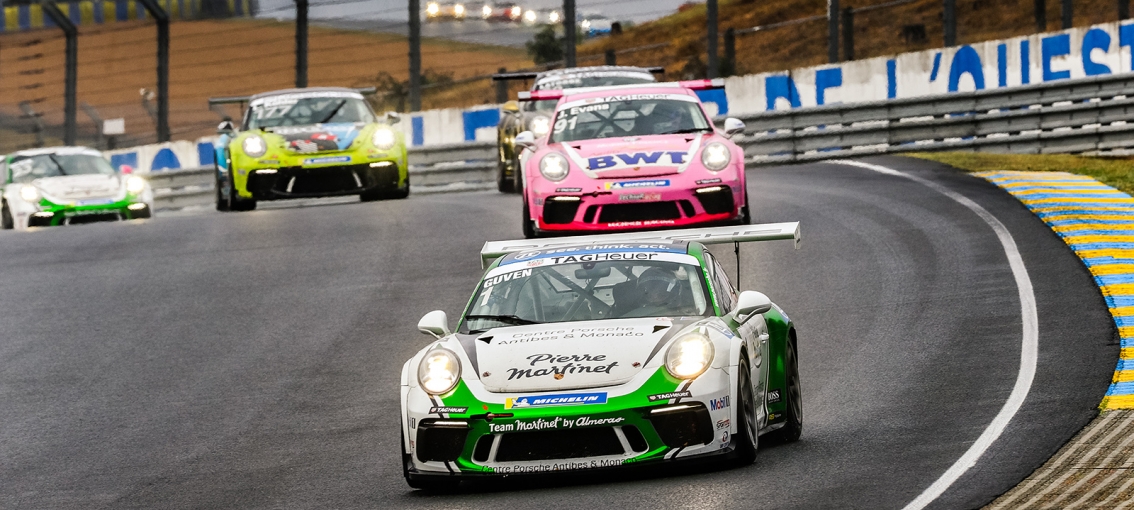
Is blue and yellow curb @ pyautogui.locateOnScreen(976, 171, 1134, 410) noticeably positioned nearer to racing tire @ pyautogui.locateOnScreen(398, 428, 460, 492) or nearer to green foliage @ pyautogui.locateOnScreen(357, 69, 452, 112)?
racing tire @ pyautogui.locateOnScreen(398, 428, 460, 492)

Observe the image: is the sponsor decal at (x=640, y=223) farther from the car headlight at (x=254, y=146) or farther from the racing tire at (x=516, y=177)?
the car headlight at (x=254, y=146)

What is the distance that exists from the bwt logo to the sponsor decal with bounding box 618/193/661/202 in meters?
0.29

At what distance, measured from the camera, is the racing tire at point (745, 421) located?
297 inches

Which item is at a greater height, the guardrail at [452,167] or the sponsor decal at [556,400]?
the guardrail at [452,167]

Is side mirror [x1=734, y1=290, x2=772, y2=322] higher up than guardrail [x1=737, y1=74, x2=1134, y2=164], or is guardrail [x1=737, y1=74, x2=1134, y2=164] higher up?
guardrail [x1=737, y1=74, x2=1134, y2=164]

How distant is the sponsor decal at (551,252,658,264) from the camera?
856 cm

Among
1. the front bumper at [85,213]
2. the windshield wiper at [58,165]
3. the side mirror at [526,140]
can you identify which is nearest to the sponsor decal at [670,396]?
the side mirror at [526,140]

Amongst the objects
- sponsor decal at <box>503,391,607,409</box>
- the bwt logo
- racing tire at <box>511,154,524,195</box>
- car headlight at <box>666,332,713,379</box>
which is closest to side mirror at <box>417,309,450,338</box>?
sponsor decal at <box>503,391,607,409</box>

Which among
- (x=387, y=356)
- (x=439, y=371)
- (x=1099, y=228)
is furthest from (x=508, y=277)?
(x=1099, y=228)

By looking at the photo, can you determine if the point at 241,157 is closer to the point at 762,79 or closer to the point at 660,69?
the point at 660,69

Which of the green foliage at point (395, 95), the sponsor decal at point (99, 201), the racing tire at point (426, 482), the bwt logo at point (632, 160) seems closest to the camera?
the racing tire at point (426, 482)

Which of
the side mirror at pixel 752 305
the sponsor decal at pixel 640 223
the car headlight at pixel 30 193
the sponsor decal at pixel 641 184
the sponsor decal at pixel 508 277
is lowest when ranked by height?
the side mirror at pixel 752 305

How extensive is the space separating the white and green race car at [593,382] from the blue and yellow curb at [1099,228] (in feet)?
A: 7.33

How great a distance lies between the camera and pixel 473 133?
27047mm
